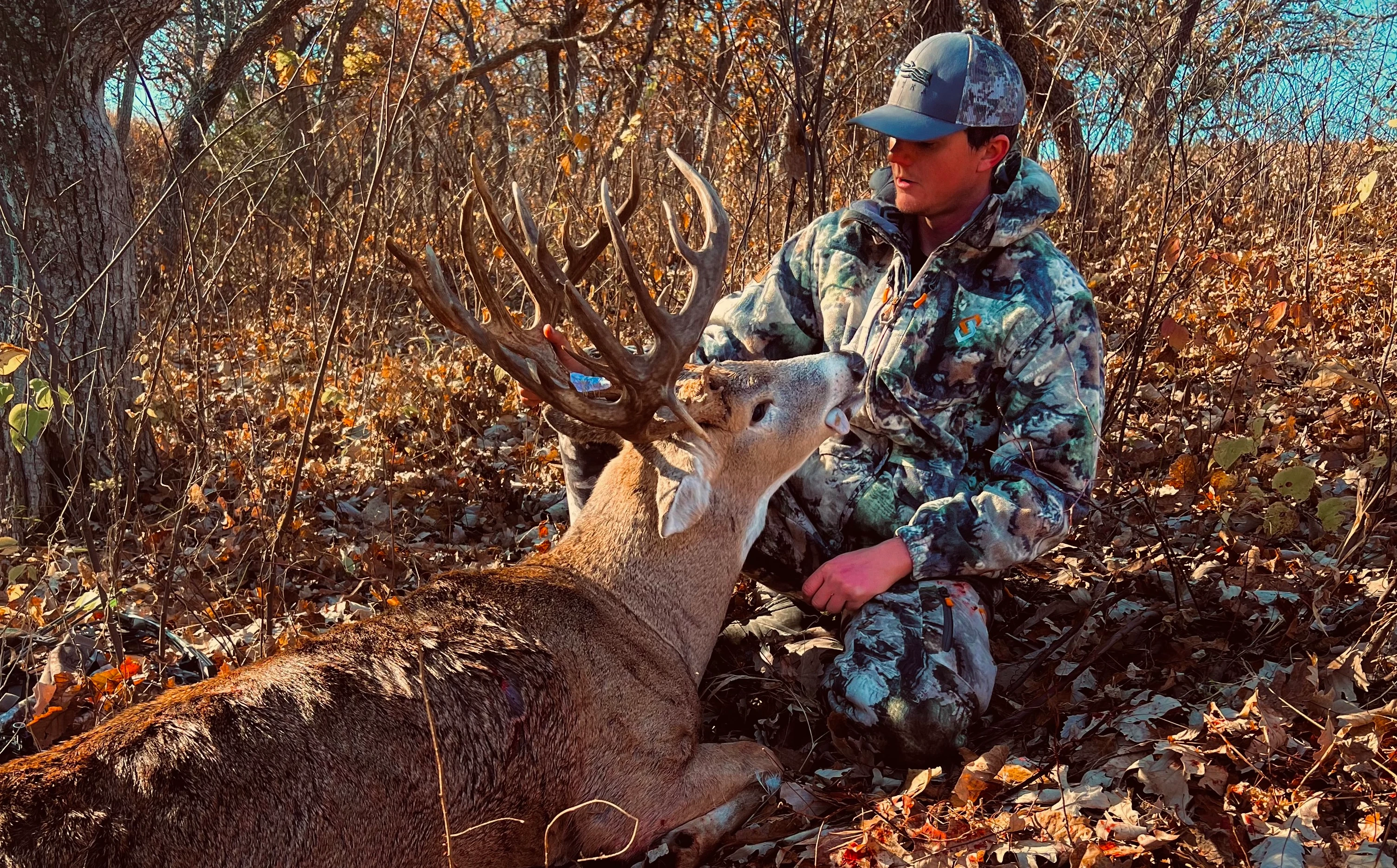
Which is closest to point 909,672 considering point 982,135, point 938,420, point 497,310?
point 938,420

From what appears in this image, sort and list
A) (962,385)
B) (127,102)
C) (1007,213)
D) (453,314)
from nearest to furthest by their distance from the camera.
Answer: (453,314), (1007,213), (962,385), (127,102)

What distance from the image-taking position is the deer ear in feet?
12.4

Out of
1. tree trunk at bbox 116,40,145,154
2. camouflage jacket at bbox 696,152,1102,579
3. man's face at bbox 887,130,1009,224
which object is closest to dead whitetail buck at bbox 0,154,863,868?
camouflage jacket at bbox 696,152,1102,579

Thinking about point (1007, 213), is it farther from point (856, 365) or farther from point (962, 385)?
point (856, 365)

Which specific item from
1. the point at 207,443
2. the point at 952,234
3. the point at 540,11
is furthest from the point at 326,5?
the point at 952,234

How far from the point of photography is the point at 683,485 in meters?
3.78

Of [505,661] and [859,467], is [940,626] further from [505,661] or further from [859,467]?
[505,661]

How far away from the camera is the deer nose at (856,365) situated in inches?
172

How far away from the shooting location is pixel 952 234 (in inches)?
174

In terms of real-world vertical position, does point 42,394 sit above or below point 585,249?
below

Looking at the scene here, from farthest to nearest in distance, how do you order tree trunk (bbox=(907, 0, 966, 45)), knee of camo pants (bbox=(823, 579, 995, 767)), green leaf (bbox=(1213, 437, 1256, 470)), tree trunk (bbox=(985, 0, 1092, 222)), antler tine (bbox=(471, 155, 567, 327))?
tree trunk (bbox=(985, 0, 1092, 222)), tree trunk (bbox=(907, 0, 966, 45)), green leaf (bbox=(1213, 437, 1256, 470)), knee of camo pants (bbox=(823, 579, 995, 767)), antler tine (bbox=(471, 155, 567, 327))

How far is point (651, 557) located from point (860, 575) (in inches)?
30.7

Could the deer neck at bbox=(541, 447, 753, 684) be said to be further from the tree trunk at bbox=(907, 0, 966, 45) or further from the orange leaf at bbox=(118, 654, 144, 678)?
the tree trunk at bbox=(907, 0, 966, 45)

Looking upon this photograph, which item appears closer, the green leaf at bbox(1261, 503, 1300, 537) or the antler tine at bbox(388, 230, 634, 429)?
the antler tine at bbox(388, 230, 634, 429)
